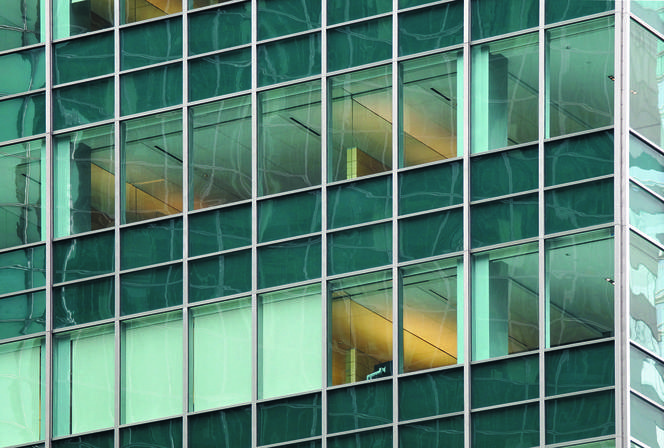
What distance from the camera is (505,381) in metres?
37.5

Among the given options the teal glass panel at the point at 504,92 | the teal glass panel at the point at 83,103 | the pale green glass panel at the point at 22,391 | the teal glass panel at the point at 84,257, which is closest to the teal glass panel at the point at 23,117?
the teal glass panel at the point at 83,103

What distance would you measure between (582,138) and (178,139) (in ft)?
28.1

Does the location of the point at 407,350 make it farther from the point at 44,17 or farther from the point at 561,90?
the point at 44,17

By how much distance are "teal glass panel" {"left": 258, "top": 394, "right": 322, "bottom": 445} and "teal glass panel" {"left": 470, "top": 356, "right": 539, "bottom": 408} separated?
10.4 ft

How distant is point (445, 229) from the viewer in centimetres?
3875

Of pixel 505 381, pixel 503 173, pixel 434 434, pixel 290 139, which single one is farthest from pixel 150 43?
pixel 505 381

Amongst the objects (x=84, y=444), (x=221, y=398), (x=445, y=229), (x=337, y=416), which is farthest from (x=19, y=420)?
(x=445, y=229)

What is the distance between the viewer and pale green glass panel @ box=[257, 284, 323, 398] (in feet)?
130

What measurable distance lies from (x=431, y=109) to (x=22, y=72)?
923 cm

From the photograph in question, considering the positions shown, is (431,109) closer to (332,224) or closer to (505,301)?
(332,224)

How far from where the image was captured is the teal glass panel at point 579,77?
3812 centimetres

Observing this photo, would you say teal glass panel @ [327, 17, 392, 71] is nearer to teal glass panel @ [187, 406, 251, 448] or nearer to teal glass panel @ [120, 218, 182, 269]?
teal glass panel @ [120, 218, 182, 269]

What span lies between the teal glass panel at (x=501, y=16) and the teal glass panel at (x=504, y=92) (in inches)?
1.5

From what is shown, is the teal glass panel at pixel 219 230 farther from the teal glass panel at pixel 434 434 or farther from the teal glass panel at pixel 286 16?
the teal glass panel at pixel 434 434
